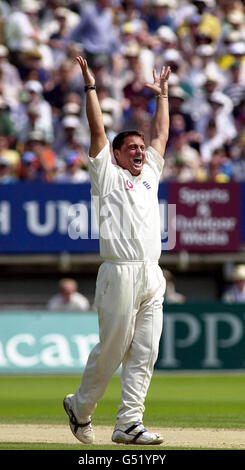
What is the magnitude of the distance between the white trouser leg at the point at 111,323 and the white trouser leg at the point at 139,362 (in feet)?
0.25

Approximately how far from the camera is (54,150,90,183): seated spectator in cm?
1831

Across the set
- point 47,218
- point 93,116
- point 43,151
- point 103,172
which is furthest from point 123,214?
point 43,151

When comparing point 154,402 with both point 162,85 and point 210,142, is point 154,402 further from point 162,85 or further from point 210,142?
point 210,142

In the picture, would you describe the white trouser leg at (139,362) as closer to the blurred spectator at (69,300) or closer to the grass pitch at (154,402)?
the grass pitch at (154,402)

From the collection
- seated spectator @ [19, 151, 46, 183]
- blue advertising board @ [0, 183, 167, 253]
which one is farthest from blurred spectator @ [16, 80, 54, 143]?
blue advertising board @ [0, 183, 167, 253]

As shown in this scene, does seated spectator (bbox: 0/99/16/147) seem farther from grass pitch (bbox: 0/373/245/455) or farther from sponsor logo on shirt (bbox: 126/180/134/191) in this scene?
sponsor logo on shirt (bbox: 126/180/134/191)

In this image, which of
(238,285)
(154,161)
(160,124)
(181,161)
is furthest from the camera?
A: (181,161)

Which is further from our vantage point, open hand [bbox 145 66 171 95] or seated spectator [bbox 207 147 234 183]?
seated spectator [bbox 207 147 234 183]

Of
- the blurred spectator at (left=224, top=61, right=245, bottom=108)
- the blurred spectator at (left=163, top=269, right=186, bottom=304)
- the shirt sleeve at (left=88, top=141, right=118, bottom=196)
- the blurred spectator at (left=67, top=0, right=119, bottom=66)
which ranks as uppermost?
the blurred spectator at (left=67, top=0, right=119, bottom=66)

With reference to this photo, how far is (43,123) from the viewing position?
18906 millimetres

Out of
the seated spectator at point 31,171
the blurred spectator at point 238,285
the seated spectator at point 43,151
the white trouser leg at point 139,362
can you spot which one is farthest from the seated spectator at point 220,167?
the white trouser leg at point 139,362

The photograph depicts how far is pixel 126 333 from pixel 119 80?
39.4 feet

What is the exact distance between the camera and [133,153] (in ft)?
27.5
